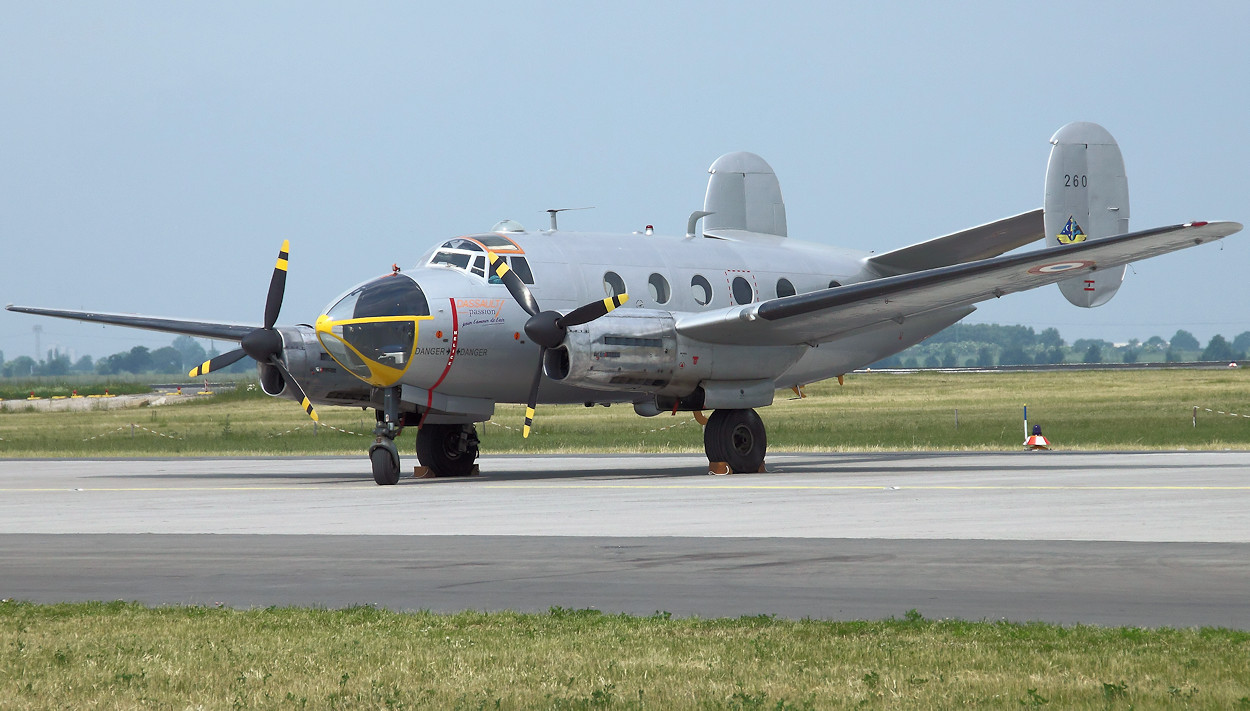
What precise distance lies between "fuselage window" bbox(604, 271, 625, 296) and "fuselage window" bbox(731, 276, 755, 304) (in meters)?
2.96

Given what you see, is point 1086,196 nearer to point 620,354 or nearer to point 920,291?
point 920,291

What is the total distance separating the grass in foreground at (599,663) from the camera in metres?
7.46

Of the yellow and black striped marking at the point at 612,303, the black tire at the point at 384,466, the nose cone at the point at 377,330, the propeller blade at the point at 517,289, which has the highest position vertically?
the propeller blade at the point at 517,289

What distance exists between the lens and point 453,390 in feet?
86.3

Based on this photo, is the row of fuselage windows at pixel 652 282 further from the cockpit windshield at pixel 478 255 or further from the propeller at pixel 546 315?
the propeller at pixel 546 315

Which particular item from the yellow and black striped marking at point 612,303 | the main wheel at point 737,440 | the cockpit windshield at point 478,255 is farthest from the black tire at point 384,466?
the main wheel at point 737,440

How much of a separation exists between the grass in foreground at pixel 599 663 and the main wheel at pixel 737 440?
59.9ft

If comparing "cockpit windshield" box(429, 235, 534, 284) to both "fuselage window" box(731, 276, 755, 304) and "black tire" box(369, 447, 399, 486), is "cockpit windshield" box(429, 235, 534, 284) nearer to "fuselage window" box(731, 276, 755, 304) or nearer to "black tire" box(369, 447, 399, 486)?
"black tire" box(369, 447, 399, 486)

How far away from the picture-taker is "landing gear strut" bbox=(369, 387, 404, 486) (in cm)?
2520

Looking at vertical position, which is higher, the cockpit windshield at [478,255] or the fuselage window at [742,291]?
the cockpit windshield at [478,255]

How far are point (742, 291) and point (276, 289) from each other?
9.79 m

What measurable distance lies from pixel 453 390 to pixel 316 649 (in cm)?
1772

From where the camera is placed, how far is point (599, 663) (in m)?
8.27

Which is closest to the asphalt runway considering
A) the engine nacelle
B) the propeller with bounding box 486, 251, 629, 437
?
the engine nacelle
